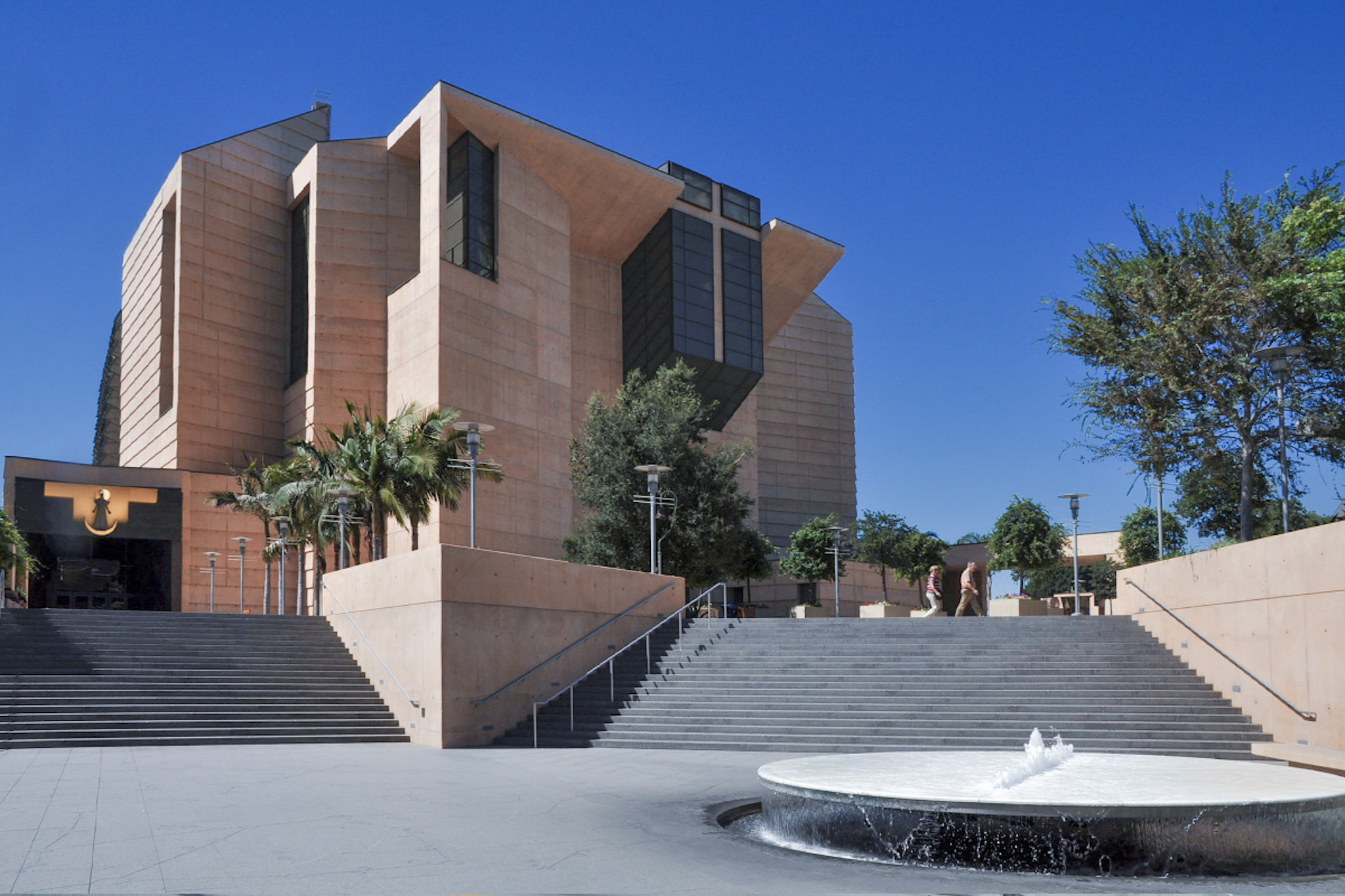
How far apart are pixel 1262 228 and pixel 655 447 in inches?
744

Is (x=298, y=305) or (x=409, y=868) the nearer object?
(x=409, y=868)

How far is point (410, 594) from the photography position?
2036 centimetres

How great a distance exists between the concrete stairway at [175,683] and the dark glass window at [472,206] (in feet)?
73.4

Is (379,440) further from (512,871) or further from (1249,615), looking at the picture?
(512,871)

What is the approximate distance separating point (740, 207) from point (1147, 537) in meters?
26.0

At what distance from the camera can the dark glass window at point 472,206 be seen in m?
43.8

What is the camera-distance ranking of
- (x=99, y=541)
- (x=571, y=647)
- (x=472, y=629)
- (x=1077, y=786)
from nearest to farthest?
(x=1077, y=786) < (x=472, y=629) < (x=571, y=647) < (x=99, y=541)

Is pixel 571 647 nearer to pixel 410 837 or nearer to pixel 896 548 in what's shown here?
pixel 410 837

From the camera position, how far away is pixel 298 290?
52.2 meters

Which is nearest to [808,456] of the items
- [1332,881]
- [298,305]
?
[298,305]

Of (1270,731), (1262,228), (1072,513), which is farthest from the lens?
(1072,513)

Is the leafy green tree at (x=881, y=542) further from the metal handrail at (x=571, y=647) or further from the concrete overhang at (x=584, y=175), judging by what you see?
the metal handrail at (x=571, y=647)

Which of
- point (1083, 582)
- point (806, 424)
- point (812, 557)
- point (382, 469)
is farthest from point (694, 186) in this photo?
point (1083, 582)

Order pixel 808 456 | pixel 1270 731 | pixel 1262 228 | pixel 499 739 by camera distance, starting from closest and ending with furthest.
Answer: pixel 1270 731 → pixel 499 739 → pixel 1262 228 → pixel 808 456
